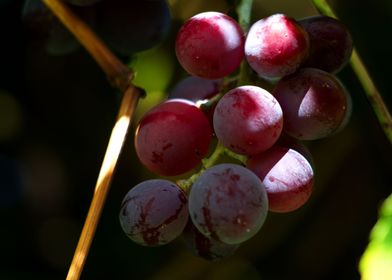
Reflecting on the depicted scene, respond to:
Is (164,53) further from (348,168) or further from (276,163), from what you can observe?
(276,163)

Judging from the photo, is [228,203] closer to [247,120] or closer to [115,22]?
[247,120]

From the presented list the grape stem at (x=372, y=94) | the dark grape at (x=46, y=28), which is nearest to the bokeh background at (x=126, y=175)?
the dark grape at (x=46, y=28)

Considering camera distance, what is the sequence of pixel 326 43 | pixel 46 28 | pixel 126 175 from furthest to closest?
pixel 126 175, pixel 46 28, pixel 326 43

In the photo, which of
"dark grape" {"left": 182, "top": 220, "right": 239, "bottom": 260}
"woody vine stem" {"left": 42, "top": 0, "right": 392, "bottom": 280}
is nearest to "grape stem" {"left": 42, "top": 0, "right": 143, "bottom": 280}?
"woody vine stem" {"left": 42, "top": 0, "right": 392, "bottom": 280}

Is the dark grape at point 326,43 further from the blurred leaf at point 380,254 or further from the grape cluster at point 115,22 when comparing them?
the grape cluster at point 115,22

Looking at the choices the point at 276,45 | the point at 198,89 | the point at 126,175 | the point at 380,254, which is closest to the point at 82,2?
the point at 198,89

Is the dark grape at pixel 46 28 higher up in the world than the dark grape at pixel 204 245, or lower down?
higher up

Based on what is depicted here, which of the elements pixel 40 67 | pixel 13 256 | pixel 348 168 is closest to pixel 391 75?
pixel 348 168
